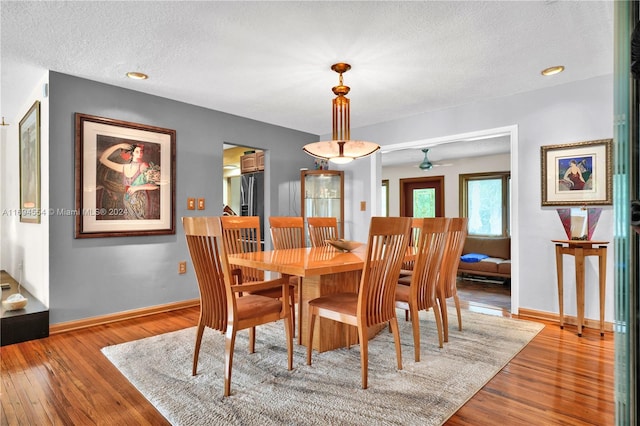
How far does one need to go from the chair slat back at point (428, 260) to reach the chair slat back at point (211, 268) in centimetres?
124

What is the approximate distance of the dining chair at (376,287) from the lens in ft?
6.39

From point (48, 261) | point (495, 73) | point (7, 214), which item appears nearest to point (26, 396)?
point (48, 261)

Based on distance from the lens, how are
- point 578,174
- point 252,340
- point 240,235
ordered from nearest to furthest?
point 252,340
point 240,235
point 578,174

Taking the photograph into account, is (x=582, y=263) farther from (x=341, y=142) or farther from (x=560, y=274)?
(x=341, y=142)

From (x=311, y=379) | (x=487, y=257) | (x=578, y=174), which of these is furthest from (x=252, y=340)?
(x=487, y=257)

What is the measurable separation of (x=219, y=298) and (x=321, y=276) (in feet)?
2.57

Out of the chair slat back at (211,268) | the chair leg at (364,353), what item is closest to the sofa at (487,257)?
the chair leg at (364,353)

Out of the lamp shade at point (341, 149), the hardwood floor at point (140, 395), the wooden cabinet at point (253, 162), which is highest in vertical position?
the wooden cabinet at point (253, 162)

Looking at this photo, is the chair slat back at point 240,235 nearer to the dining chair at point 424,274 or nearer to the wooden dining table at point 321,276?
the wooden dining table at point 321,276

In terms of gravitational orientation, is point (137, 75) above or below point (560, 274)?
above

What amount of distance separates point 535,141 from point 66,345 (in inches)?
180

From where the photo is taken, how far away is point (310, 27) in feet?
7.64

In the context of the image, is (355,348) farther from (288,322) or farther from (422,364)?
(288,322)

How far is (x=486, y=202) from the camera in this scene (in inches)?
268
